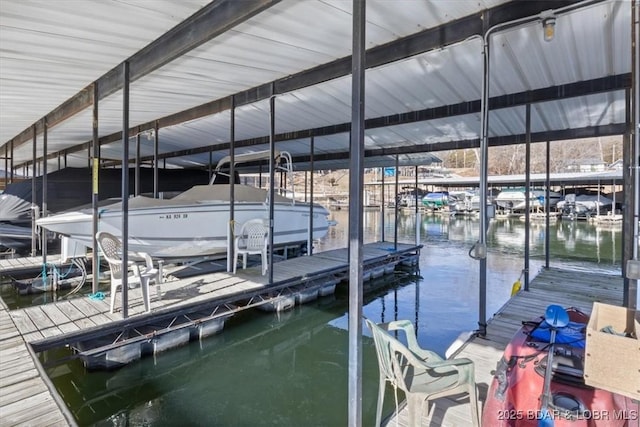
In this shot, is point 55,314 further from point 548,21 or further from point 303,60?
point 548,21

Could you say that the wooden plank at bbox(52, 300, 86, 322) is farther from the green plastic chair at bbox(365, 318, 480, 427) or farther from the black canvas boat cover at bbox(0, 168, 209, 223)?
the black canvas boat cover at bbox(0, 168, 209, 223)

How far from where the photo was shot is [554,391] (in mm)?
1691

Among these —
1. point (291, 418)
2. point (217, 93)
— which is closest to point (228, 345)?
point (291, 418)

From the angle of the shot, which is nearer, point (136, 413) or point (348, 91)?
point (136, 413)

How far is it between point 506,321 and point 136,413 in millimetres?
3610

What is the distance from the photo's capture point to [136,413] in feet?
10.3

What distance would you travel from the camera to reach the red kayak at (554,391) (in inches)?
62.2

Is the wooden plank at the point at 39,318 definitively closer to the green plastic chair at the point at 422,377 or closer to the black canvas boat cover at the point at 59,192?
the green plastic chair at the point at 422,377

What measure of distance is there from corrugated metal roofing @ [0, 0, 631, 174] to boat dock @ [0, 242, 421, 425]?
252cm

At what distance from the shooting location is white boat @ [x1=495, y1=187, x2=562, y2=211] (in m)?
26.6

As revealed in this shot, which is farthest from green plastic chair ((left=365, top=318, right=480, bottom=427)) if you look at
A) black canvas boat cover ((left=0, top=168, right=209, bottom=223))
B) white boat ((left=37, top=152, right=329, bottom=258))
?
black canvas boat cover ((left=0, top=168, right=209, bottom=223))

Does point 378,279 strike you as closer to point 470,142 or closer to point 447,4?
point 470,142

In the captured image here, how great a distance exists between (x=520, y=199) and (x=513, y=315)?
2619cm

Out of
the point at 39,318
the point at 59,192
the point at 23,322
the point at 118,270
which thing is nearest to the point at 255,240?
the point at 118,270
